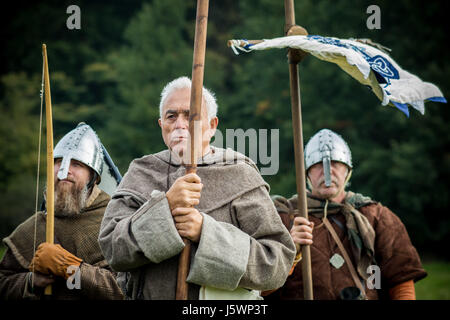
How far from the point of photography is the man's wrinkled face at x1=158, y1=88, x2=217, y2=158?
3.04m

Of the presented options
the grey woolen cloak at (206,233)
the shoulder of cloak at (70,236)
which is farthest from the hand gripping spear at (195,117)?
the shoulder of cloak at (70,236)

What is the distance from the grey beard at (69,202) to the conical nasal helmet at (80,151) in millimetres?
128

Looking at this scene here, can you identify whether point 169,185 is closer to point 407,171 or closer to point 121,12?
point 407,171

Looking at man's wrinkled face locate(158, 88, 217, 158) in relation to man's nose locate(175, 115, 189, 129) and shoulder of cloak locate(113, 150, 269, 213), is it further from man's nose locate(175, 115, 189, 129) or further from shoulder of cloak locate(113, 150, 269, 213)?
shoulder of cloak locate(113, 150, 269, 213)

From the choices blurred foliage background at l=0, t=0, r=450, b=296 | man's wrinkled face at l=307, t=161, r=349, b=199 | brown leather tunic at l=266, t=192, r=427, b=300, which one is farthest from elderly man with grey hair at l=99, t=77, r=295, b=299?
blurred foliage background at l=0, t=0, r=450, b=296

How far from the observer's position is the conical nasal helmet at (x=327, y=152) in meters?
4.71

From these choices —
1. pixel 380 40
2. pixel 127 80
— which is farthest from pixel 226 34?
pixel 380 40

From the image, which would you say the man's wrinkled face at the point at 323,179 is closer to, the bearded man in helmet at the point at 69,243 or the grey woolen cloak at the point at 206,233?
the grey woolen cloak at the point at 206,233

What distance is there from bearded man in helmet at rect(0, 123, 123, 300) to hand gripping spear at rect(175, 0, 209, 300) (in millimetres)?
1042

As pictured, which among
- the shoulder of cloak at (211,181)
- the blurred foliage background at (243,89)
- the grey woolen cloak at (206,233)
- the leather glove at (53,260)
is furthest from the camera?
the blurred foliage background at (243,89)

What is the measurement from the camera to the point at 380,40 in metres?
17.7

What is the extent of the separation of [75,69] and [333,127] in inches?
452

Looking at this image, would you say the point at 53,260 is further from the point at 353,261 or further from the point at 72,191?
the point at 353,261

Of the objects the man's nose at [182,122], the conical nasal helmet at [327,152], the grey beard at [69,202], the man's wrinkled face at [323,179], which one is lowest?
the grey beard at [69,202]
